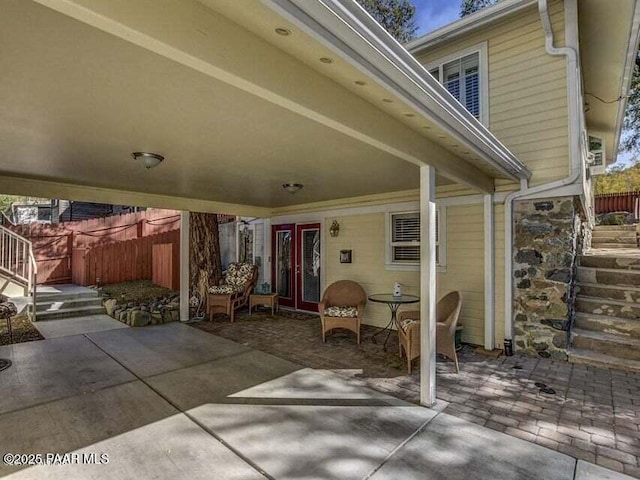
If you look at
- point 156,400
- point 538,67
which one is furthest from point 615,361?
point 156,400

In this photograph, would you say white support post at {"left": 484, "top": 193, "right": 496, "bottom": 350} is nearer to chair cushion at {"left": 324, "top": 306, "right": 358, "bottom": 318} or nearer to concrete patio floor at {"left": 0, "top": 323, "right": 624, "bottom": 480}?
chair cushion at {"left": 324, "top": 306, "right": 358, "bottom": 318}

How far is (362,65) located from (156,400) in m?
3.51

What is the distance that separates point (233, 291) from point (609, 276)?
668 centimetres

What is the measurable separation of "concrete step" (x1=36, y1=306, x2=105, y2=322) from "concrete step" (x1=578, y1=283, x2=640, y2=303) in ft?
31.0

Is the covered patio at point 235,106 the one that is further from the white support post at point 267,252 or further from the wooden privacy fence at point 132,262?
the wooden privacy fence at point 132,262

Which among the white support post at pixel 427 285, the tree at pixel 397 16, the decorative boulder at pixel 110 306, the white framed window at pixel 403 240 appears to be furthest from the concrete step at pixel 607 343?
the tree at pixel 397 16

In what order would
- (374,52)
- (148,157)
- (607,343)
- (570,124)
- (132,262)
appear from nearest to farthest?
(374,52) → (148,157) → (607,343) → (570,124) → (132,262)

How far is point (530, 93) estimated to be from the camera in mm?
4957

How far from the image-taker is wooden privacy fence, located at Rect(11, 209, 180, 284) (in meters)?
9.95

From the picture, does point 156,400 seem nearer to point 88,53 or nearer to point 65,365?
point 65,365

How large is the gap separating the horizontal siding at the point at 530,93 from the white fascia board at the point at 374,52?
2521 millimetres

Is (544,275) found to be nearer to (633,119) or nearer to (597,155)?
(597,155)

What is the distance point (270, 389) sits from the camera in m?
3.67

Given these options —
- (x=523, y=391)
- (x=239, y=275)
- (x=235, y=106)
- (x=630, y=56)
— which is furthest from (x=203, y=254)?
(x=630, y=56)
